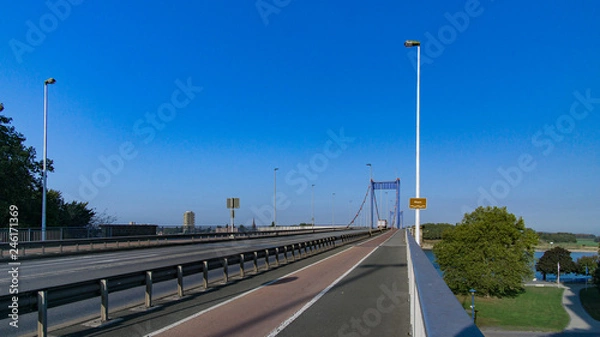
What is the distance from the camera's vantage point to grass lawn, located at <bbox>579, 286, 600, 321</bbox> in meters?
64.2

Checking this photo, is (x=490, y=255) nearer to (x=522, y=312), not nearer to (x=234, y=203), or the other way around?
(x=522, y=312)

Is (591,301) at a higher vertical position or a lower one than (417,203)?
lower

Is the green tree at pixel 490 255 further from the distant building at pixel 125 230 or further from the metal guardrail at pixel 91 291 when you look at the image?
the metal guardrail at pixel 91 291

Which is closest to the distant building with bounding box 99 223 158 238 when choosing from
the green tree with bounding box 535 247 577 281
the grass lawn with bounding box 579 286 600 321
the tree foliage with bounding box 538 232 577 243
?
the grass lawn with bounding box 579 286 600 321

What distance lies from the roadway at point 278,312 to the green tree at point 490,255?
55948 millimetres

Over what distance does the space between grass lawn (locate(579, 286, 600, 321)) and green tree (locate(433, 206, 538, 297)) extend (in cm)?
910

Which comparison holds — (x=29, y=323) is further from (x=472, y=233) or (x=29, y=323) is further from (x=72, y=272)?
(x=472, y=233)

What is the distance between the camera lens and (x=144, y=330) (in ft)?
25.4

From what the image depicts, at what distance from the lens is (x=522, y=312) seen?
57.8 m

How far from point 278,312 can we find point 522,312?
189 ft

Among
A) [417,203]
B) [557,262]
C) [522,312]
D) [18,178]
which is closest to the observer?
[417,203]

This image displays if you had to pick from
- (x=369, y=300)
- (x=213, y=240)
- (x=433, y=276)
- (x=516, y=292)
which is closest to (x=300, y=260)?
(x=369, y=300)

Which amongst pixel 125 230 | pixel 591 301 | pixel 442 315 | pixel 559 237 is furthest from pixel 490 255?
pixel 559 237

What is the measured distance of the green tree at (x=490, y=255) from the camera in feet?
211
